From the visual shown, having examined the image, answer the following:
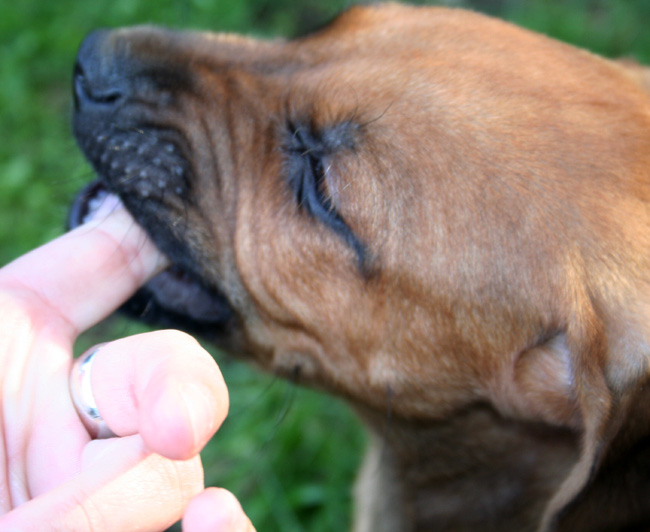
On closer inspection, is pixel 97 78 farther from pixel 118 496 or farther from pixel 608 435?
pixel 608 435

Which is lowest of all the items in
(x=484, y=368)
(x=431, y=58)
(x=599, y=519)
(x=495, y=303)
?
(x=599, y=519)

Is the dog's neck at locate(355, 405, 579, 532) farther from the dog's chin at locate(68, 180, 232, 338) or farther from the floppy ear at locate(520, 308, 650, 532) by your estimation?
the dog's chin at locate(68, 180, 232, 338)

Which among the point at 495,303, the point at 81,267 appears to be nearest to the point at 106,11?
the point at 81,267

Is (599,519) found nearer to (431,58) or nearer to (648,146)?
(648,146)

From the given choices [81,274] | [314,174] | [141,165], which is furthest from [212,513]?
[141,165]

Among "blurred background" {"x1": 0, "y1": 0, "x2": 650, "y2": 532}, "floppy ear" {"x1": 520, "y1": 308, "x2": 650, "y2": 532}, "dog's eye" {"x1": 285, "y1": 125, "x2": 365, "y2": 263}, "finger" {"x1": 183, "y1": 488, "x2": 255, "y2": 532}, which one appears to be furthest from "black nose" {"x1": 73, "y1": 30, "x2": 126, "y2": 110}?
"floppy ear" {"x1": 520, "y1": 308, "x2": 650, "y2": 532}

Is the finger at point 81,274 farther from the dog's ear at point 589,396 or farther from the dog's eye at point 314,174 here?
the dog's ear at point 589,396

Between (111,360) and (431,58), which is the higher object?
(431,58)

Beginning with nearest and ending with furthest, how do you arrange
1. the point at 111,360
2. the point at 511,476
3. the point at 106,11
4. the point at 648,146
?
the point at 111,360 → the point at 648,146 → the point at 511,476 → the point at 106,11
